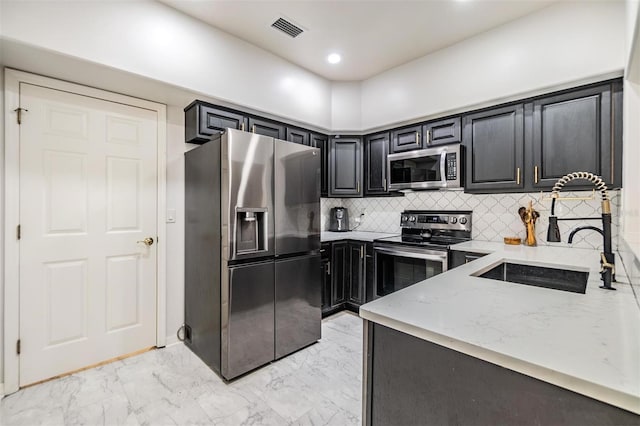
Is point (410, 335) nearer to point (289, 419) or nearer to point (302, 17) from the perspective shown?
point (289, 419)

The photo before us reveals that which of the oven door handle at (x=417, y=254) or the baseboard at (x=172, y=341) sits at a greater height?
the oven door handle at (x=417, y=254)

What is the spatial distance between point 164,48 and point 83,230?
5.08ft

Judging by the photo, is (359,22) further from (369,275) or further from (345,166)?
(369,275)

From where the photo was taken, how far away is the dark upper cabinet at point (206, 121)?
98.9 inches

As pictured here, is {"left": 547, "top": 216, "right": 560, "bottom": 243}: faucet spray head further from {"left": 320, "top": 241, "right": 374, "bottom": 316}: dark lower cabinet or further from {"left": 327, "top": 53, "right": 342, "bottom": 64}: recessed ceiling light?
{"left": 327, "top": 53, "right": 342, "bottom": 64}: recessed ceiling light

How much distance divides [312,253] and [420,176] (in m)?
1.40

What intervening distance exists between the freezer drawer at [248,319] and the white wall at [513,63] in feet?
7.52

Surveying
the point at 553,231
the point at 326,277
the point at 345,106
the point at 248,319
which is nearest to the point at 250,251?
the point at 248,319

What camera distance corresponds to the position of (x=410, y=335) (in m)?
0.89

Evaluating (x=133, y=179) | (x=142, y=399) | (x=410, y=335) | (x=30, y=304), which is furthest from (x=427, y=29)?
(x=30, y=304)

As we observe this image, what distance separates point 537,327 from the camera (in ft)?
2.66

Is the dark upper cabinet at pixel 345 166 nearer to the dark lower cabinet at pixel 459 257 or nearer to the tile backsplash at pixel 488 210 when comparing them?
the tile backsplash at pixel 488 210

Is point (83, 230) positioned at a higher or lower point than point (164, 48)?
lower

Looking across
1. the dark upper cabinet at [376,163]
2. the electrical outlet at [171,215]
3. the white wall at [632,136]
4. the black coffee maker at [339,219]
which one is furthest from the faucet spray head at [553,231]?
the electrical outlet at [171,215]
